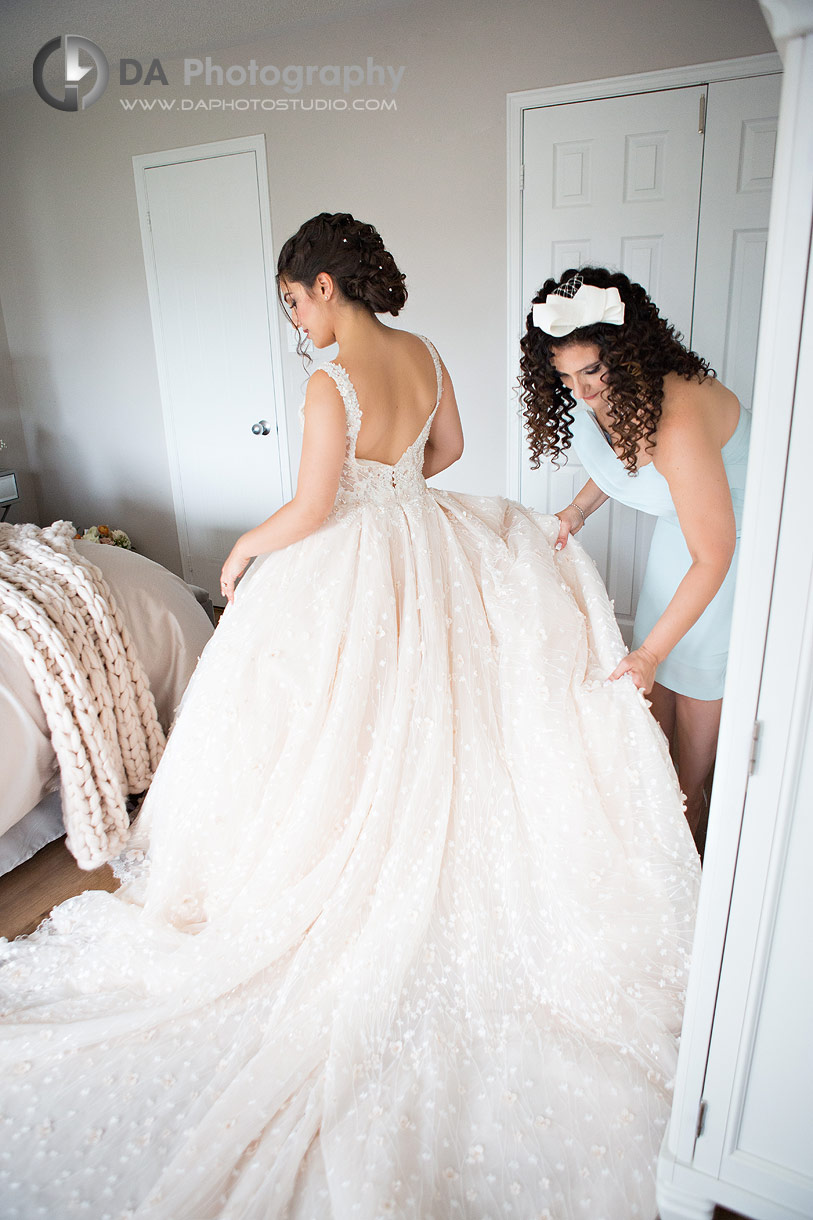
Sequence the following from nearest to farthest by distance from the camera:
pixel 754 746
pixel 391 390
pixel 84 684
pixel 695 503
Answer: pixel 754 746
pixel 695 503
pixel 391 390
pixel 84 684

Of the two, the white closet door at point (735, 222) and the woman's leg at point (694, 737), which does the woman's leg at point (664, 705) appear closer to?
the woman's leg at point (694, 737)

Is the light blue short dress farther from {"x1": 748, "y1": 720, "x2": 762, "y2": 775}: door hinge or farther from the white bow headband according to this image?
{"x1": 748, "y1": 720, "x2": 762, "y2": 775}: door hinge

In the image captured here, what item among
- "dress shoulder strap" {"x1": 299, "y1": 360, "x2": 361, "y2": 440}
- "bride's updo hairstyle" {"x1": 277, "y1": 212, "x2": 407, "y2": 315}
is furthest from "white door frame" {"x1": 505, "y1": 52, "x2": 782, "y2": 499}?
"dress shoulder strap" {"x1": 299, "y1": 360, "x2": 361, "y2": 440}

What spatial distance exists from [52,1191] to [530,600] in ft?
4.39

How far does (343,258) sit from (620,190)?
1981mm

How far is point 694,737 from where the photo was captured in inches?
72.4

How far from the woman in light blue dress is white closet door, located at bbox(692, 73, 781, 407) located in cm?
166

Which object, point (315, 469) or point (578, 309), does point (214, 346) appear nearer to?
point (315, 469)

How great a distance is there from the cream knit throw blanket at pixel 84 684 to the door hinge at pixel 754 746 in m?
1.69

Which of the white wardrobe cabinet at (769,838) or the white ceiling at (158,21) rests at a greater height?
the white ceiling at (158,21)

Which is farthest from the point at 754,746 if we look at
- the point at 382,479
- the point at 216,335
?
the point at 216,335

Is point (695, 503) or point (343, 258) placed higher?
point (343, 258)

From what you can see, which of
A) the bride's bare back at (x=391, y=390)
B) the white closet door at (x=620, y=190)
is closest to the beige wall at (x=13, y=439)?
the white closet door at (x=620, y=190)

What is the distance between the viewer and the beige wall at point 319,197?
3.07 meters
